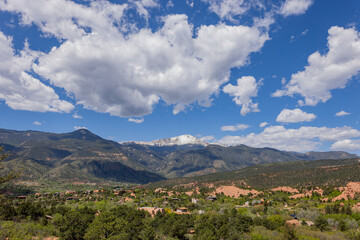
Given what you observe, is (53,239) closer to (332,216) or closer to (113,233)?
(113,233)

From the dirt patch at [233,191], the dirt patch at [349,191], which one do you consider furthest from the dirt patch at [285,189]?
the dirt patch at [349,191]

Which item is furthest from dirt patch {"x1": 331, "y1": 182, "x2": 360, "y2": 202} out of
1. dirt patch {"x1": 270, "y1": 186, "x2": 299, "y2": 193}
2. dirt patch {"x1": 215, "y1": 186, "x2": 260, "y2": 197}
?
dirt patch {"x1": 215, "y1": 186, "x2": 260, "y2": 197}

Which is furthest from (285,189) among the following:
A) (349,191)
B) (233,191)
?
(349,191)

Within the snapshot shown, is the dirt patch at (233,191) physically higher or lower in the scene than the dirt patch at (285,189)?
lower

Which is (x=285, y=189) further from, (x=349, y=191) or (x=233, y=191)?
(x=349, y=191)

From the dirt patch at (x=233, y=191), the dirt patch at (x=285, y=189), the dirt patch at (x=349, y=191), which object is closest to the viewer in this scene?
the dirt patch at (x=349, y=191)

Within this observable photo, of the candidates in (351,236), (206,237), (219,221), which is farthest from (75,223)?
(351,236)

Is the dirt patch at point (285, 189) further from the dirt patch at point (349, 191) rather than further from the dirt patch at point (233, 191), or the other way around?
the dirt patch at point (349, 191)

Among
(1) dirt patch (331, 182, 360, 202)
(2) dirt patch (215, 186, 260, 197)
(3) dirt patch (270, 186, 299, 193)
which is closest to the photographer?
(1) dirt patch (331, 182, 360, 202)

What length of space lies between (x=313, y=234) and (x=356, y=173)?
4091 inches

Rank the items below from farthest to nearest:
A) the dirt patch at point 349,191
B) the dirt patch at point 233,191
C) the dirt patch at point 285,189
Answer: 1. the dirt patch at point 233,191
2. the dirt patch at point 285,189
3. the dirt patch at point 349,191

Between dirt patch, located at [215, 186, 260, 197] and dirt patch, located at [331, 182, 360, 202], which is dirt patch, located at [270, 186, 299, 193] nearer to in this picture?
dirt patch, located at [215, 186, 260, 197]

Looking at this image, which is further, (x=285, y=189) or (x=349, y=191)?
(x=285, y=189)

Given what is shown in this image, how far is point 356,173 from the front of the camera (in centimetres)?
11738
